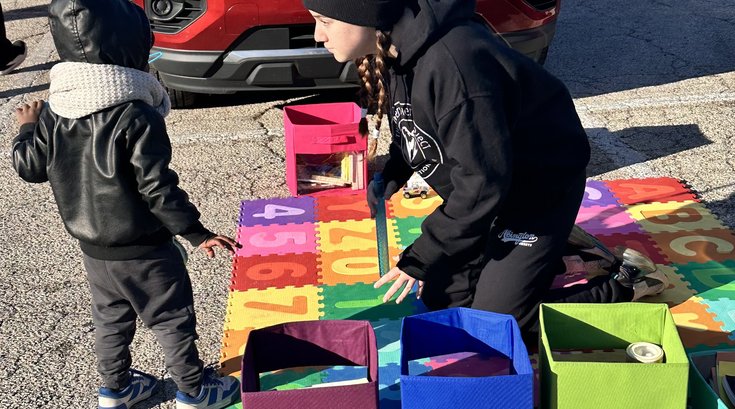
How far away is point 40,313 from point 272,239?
1.16 m

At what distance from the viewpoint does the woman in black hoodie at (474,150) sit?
9.53 feet

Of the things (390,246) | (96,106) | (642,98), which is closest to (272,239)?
(390,246)

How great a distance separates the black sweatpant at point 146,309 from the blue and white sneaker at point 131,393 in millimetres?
32

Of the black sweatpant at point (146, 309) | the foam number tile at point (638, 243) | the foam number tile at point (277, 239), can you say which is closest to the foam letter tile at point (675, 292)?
the foam number tile at point (638, 243)

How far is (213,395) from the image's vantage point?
3.29 meters

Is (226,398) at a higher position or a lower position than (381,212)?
lower

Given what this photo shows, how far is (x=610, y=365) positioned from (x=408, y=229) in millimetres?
1905

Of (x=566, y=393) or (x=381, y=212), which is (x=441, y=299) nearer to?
(x=381, y=212)

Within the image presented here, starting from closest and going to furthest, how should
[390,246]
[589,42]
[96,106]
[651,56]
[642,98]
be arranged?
[96,106]
[390,246]
[642,98]
[651,56]
[589,42]

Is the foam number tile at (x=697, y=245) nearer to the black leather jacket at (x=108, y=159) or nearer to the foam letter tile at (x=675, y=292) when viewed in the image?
the foam letter tile at (x=675, y=292)

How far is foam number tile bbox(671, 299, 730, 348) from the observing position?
11.7ft

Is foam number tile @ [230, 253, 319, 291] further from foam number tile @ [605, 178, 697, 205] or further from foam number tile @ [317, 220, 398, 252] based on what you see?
foam number tile @ [605, 178, 697, 205]

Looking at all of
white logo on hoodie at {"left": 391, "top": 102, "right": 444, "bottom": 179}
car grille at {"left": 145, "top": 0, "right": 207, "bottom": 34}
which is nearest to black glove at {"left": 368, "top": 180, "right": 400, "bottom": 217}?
white logo on hoodie at {"left": 391, "top": 102, "right": 444, "bottom": 179}

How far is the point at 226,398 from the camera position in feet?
10.9
